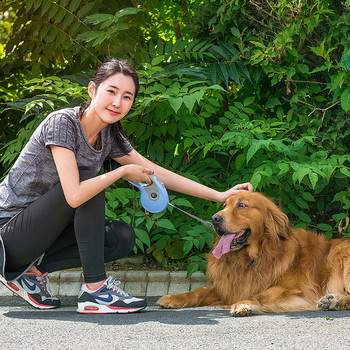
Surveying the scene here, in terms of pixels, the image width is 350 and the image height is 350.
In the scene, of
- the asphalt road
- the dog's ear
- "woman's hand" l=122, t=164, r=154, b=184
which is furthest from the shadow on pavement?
"woman's hand" l=122, t=164, r=154, b=184

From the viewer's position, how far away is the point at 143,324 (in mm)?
3000

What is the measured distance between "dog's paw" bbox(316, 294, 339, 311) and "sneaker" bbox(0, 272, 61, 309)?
1.72m

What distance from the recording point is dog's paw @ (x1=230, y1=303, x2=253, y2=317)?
339cm

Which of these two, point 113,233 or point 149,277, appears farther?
point 149,277

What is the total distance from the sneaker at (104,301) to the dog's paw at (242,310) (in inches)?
24.7

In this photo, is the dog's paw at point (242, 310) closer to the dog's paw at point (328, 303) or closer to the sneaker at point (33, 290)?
the dog's paw at point (328, 303)

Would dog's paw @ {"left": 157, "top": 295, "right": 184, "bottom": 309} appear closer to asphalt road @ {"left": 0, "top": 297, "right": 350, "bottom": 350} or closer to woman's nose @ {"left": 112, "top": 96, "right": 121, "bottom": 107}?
asphalt road @ {"left": 0, "top": 297, "right": 350, "bottom": 350}

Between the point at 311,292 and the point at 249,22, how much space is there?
2394 mm

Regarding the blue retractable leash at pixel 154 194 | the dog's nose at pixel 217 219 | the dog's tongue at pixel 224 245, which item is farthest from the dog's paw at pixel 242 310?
the blue retractable leash at pixel 154 194

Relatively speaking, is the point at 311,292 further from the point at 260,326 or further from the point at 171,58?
the point at 171,58

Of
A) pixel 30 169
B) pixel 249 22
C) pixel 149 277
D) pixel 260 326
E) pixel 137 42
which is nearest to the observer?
pixel 260 326

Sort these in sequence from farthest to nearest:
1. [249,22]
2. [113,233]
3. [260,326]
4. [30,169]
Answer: [249,22]
[113,233]
[30,169]
[260,326]

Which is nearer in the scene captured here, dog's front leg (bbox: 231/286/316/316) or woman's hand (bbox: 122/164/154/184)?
woman's hand (bbox: 122/164/154/184)

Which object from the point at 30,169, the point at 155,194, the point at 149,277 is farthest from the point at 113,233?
the point at 149,277
